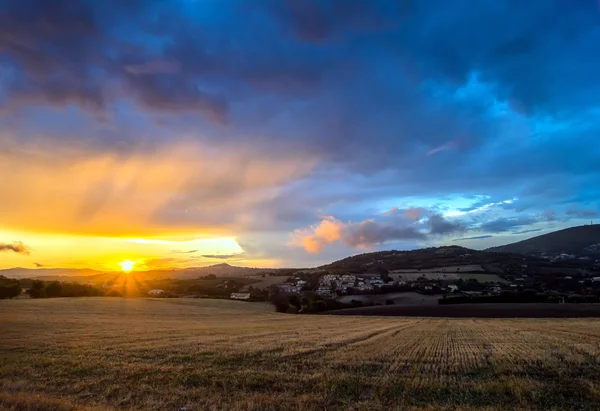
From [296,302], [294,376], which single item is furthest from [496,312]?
[294,376]

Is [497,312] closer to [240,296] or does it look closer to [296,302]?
[296,302]

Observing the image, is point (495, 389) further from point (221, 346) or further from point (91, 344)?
point (91, 344)

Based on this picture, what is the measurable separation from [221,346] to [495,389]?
52.9ft

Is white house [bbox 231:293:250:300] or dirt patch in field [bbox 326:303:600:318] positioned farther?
white house [bbox 231:293:250:300]

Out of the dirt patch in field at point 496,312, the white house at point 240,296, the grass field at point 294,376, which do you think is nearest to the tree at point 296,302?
the dirt patch in field at point 496,312

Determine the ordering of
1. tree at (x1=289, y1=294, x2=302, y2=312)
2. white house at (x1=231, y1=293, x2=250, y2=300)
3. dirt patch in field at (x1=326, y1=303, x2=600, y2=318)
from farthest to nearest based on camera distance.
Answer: white house at (x1=231, y1=293, x2=250, y2=300) → tree at (x1=289, y1=294, x2=302, y2=312) → dirt patch in field at (x1=326, y1=303, x2=600, y2=318)

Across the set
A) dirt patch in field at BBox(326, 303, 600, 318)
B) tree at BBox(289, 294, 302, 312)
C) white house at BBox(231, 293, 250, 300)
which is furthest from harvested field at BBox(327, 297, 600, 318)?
white house at BBox(231, 293, 250, 300)

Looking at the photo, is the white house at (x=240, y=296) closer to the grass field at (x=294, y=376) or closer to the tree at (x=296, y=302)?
the tree at (x=296, y=302)

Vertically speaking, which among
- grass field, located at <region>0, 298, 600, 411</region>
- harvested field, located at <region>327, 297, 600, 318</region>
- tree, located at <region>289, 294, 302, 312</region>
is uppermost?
grass field, located at <region>0, 298, 600, 411</region>

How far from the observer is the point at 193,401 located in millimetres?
12641

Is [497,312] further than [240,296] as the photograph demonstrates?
No

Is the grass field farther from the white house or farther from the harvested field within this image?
the white house

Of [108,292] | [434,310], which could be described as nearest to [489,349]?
[434,310]

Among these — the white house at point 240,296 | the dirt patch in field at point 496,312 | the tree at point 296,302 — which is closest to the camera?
the dirt patch in field at point 496,312
